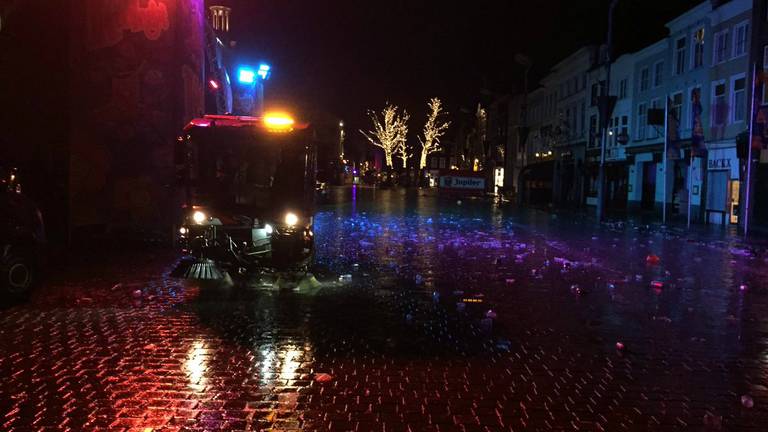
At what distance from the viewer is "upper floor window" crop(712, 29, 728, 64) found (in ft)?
102

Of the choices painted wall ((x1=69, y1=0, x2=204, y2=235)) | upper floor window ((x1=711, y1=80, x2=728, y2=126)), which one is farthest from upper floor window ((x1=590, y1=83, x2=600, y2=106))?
painted wall ((x1=69, y1=0, x2=204, y2=235))

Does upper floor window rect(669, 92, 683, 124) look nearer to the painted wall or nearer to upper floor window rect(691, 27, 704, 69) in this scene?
upper floor window rect(691, 27, 704, 69)

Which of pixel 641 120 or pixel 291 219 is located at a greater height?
pixel 641 120

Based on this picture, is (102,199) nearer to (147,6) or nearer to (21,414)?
(147,6)

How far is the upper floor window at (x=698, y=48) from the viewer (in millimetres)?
33141

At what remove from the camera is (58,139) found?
14875 mm

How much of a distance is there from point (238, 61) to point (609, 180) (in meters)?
28.2

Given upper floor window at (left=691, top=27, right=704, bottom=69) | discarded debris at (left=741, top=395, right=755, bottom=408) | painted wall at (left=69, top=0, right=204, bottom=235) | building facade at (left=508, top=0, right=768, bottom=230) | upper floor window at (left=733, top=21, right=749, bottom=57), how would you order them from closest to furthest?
discarded debris at (left=741, top=395, right=755, bottom=408) < painted wall at (left=69, top=0, right=204, bottom=235) < building facade at (left=508, top=0, right=768, bottom=230) < upper floor window at (left=733, top=21, right=749, bottom=57) < upper floor window at (left=691, top=27, right=704, bottom=69)

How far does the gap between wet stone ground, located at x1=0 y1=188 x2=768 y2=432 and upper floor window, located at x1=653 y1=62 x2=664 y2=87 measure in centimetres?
2857

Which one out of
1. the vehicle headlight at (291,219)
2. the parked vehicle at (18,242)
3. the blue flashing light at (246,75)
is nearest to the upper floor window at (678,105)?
the blue flashing light at (246,75)

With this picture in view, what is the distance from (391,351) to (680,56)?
3505 cm

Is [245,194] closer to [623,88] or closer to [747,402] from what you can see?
[747,402]

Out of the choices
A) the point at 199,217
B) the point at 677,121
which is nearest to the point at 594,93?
the point at 677,121

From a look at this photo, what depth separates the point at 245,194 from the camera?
1059 centimetres
